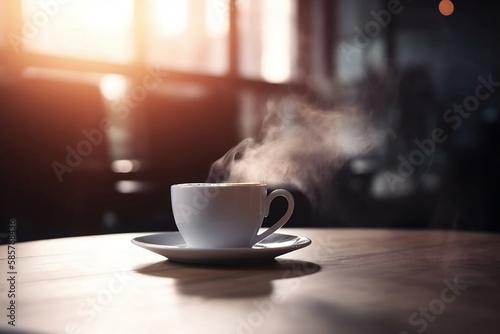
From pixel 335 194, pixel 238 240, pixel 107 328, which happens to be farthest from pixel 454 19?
pixel 107 328

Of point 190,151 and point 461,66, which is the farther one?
point 461,66

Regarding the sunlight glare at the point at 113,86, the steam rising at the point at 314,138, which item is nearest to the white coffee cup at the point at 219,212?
the steam rising at the point at 314,138

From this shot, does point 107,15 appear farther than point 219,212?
Yes

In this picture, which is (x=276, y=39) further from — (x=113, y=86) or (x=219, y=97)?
(x=113, y=86)

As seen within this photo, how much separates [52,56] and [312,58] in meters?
1.79

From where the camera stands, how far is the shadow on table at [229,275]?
0.48m

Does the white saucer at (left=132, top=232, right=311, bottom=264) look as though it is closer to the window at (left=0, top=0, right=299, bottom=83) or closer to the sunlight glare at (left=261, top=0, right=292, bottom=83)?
the window at (left=0, top=0, right=299, bottom=83)

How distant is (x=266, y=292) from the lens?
479mm

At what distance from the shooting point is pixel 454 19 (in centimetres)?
388

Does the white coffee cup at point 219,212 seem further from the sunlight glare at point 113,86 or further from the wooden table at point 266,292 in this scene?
the sunlight glare at point 113,86

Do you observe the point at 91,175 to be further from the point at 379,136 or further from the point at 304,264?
the point at 304,264

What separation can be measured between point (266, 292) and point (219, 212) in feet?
0.62

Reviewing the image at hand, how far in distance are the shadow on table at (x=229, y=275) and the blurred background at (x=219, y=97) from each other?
2250mm

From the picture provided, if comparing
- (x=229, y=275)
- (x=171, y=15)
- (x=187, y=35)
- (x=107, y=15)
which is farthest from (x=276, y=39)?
(x=229, y=275)
